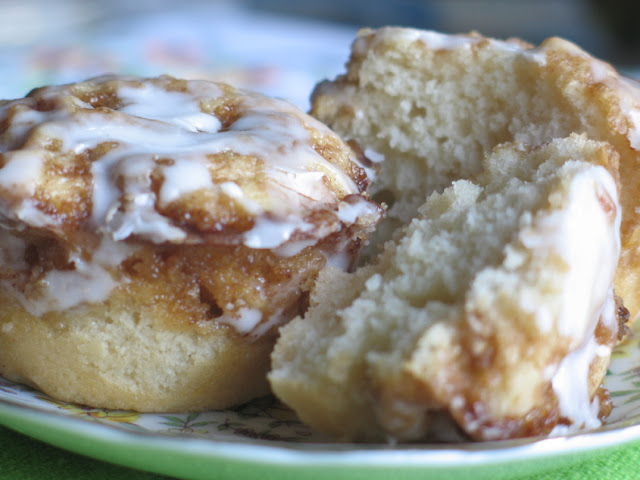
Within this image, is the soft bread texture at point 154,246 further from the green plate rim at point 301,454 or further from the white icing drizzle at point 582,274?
the white icing drizzle at point 582,274

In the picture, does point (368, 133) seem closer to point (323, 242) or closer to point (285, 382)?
point (323, 242)

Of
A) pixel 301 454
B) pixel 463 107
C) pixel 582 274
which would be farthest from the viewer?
pixel 463 107

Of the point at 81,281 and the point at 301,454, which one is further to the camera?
the point at 81,281

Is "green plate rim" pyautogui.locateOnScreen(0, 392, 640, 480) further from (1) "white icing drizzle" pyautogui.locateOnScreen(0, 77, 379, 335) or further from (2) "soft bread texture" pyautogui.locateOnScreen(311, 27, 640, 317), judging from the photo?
(2) "soft bread texture" pyautogui.locateOnScreen(311, 27, 640, 317)

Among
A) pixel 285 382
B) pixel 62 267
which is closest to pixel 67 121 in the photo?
pixel 62 267

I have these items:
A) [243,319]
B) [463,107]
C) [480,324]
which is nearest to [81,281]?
[243,319]

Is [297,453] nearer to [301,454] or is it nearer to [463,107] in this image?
[301,454]
